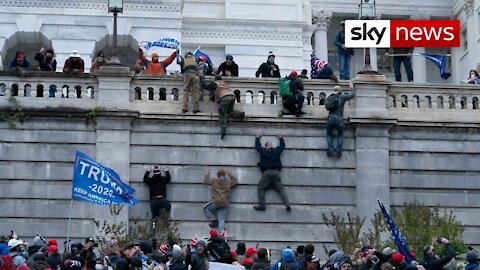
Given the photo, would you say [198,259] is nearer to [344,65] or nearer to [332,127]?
[332,127]

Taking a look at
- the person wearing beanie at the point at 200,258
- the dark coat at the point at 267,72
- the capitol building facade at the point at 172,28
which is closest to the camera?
the person wearing beanie at the point at 200,258

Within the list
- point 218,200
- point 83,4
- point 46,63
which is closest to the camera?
point 218,200

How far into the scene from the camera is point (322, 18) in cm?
7900

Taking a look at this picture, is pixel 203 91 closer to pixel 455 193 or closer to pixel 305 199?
pixel 305 199

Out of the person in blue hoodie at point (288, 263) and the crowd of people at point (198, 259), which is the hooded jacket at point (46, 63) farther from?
the person in blue hoodie at point (288, 263)

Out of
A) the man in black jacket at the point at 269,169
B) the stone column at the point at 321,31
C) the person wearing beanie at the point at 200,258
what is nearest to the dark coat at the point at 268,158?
the man in black jacket at the point at 269,169

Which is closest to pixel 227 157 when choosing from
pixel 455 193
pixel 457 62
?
pixel 455 193

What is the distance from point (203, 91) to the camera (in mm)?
43500

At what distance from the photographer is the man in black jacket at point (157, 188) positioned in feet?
137

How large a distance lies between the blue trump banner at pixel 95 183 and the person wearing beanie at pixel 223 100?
5.14 meters

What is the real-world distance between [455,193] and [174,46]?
504 inches

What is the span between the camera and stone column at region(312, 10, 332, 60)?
250 feet

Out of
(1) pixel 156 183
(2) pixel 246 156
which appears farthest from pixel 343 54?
(1) pixel 156 183

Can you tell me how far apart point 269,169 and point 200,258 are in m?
11.2
